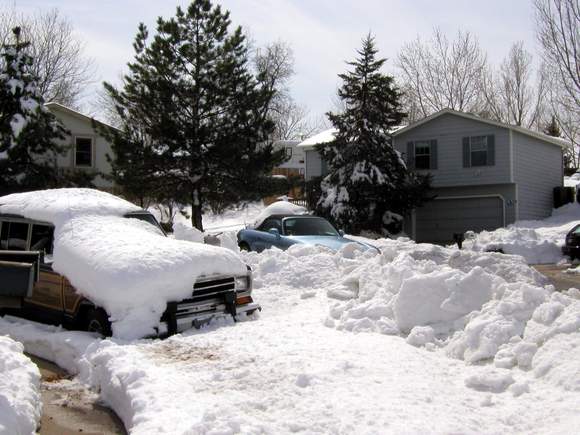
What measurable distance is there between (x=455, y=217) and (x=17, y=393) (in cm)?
2652

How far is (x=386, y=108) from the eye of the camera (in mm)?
27875

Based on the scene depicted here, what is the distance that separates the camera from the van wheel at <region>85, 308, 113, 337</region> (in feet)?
23.6

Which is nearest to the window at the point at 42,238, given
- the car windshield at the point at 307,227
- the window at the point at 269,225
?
the car windshield at the point at 307,227

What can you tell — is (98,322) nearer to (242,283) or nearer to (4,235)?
(242,283)

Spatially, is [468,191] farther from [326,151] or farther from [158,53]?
[158,53]

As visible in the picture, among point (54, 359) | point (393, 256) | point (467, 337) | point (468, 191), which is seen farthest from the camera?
point (468, 191)

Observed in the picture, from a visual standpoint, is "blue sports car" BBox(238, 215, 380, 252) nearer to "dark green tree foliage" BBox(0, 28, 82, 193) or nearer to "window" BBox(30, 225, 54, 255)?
"window" BBox(30, 225, 54, 255)

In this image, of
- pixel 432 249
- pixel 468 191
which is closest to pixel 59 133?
pixel 468 191

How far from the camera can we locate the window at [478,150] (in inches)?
1118

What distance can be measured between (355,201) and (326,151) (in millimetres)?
2932

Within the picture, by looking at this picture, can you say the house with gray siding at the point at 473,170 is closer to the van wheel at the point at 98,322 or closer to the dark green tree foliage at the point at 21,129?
the dark green tree foliage at the point at 21,129

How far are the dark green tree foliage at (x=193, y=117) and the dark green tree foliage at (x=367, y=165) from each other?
3.39m

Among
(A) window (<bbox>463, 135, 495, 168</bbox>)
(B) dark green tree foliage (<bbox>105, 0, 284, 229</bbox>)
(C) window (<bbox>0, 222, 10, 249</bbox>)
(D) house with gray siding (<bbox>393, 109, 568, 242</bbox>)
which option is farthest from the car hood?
(A) window (<bbox>463, 135, 495, 168</bbox>)

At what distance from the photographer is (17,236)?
348 inches
